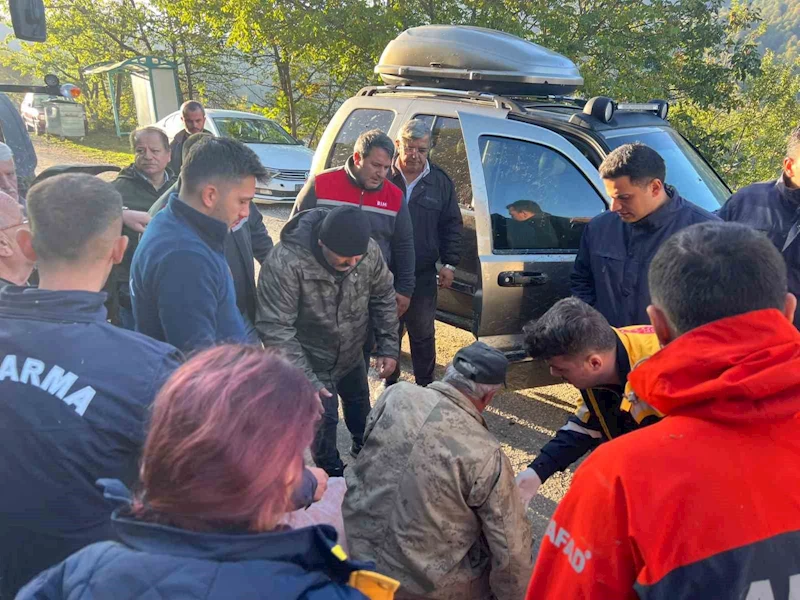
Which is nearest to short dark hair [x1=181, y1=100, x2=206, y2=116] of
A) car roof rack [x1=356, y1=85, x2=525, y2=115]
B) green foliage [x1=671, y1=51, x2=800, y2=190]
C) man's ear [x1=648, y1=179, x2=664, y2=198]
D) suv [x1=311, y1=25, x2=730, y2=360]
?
car roof rack [x1=356, y1=85, x2=525, y2=115]

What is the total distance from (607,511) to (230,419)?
28.3 inches

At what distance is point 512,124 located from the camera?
3816 millimetres

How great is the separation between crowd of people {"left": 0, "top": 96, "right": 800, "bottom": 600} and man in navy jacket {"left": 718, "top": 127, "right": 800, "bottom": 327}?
0.02 m

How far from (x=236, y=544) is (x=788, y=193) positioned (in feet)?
→ 10.7

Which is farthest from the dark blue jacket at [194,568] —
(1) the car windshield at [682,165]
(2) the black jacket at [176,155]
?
(2) the black jacket at [176,155]

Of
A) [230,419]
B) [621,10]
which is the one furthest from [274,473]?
[621,10]

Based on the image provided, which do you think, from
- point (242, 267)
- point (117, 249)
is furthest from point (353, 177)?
point (117, 249)

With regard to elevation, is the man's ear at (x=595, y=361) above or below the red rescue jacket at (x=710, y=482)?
below

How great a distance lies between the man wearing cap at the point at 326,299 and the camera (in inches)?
112

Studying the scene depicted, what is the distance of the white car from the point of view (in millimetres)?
10477

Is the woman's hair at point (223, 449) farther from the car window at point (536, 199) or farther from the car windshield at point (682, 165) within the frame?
the car windshield at point (682, 165)

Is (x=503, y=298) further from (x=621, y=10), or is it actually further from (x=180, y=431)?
(x=621, y=10)

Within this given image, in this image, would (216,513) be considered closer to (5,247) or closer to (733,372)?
(733,372)

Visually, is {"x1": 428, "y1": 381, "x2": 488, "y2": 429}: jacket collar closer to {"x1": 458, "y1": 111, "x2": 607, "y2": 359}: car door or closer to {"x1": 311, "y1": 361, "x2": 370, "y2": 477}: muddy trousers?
{"x1": 311, "y1": 361, "x2": 370, "y2": 477}: muddy trousers
